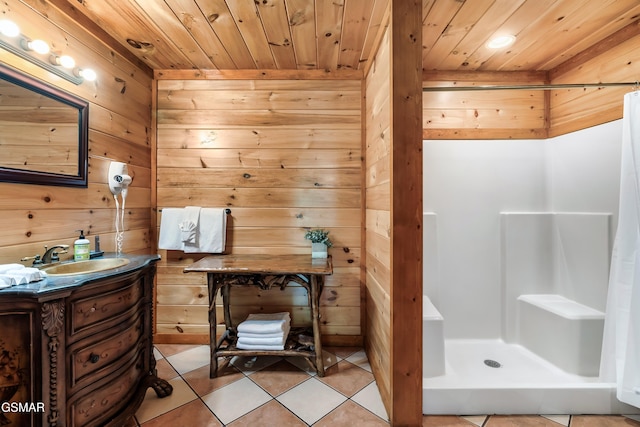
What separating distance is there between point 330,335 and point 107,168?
201cm

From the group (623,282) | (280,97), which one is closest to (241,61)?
(280,97)

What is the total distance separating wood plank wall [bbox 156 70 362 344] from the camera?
204cm

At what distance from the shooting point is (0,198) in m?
1.12

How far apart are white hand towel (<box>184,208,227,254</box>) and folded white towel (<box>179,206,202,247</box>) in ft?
0.09

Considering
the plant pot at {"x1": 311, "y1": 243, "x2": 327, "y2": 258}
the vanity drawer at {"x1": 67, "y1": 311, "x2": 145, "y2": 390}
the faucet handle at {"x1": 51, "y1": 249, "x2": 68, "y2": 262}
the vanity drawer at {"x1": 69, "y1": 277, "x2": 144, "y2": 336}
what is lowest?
the vanity drawer at {"x1": 67, "y1": 311, "x2": 145, "y2": 390}

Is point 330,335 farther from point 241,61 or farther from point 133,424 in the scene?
point 241,61

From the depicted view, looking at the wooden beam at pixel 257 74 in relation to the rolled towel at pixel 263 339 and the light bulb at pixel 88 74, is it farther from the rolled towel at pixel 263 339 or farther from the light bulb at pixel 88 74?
the rolled towel at pixel 263 339

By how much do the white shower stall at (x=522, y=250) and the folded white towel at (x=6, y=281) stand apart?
1.95m

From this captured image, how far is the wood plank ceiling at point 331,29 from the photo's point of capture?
139 centimetres

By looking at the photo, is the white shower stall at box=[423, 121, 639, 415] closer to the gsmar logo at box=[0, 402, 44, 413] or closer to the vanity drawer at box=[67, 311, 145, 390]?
the vanity drawer at box=[67, 311, 145, 390]

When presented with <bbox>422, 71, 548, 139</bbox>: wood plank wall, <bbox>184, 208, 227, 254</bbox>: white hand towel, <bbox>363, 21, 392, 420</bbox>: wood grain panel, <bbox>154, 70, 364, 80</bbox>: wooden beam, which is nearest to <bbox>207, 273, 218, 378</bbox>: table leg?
<bbox>184, 208, 227, 254</bbox>: white hand towel

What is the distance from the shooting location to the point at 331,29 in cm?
156

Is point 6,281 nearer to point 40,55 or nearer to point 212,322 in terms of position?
point 212,322

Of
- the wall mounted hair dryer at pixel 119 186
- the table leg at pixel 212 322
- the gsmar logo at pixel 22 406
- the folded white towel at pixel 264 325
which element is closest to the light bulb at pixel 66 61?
the wall mounted hair dryer at pixel 119 186
